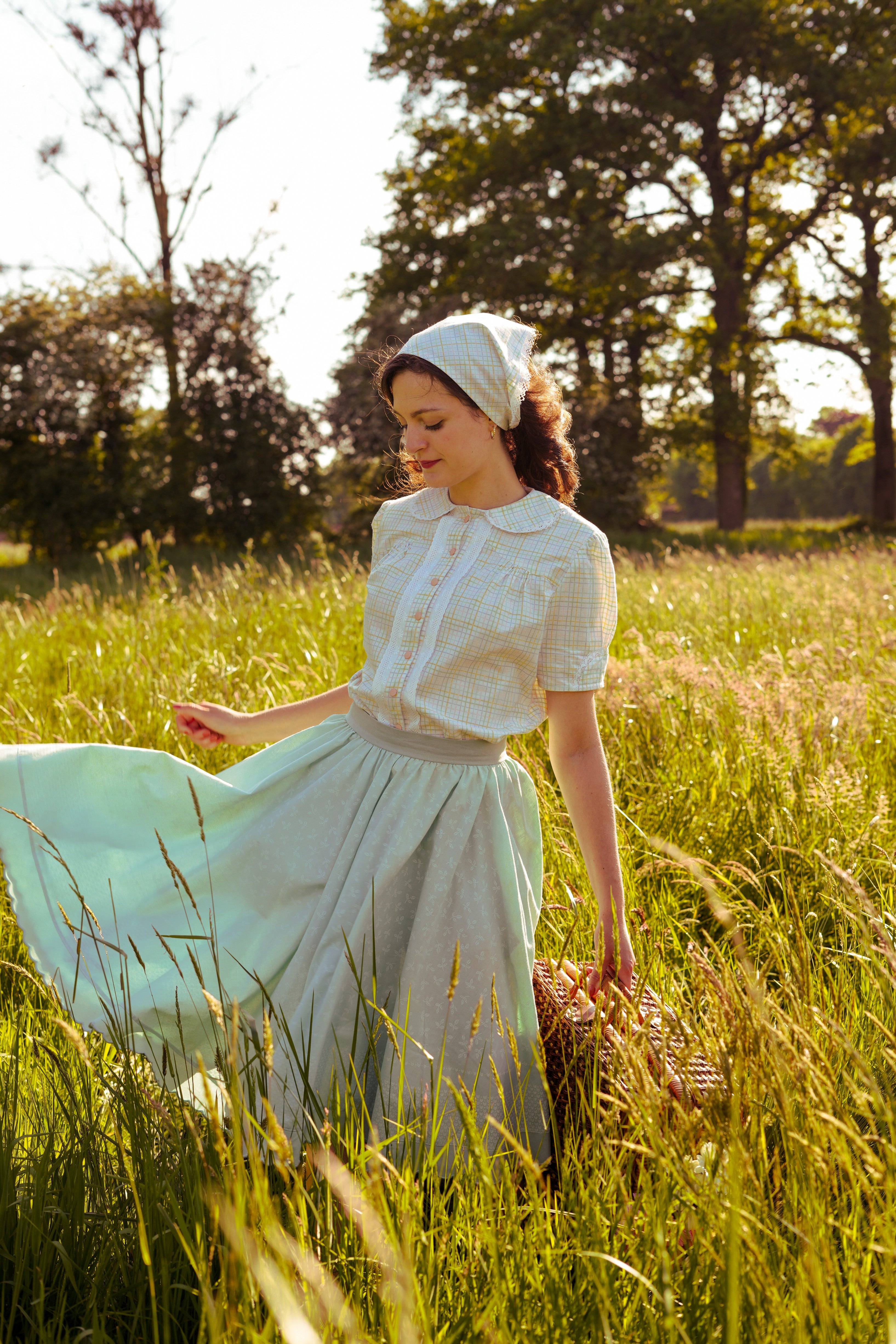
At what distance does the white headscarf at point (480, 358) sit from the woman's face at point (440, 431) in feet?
0.12

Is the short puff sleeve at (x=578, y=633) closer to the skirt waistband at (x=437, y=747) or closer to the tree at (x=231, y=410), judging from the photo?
the skirt waistband at (x=437, y=747)

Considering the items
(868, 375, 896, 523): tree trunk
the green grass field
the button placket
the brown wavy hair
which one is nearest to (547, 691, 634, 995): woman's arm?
the green grass field

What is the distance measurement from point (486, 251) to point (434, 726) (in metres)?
19.1

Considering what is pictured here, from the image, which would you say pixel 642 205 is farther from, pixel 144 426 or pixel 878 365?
pixel 144 426

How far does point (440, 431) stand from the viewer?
75.4 inches

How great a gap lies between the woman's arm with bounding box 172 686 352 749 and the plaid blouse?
0.23 meters

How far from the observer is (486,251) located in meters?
18.9

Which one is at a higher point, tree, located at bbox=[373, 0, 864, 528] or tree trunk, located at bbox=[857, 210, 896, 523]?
tree, located at bbox=[373, 0, 864, 528]

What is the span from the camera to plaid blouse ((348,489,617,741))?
6.15 feet

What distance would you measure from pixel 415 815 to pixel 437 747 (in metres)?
0.16

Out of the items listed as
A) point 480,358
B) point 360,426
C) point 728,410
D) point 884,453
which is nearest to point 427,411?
point 480,358

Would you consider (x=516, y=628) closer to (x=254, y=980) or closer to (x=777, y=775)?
(x=254, y=980)

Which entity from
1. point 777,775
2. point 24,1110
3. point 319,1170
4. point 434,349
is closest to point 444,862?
point 319,1170

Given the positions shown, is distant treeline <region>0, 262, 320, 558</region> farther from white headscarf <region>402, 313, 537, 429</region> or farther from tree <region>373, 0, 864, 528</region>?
white headscarf <region>402, 313, 537, 429</region>
